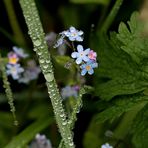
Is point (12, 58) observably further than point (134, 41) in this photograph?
Yes

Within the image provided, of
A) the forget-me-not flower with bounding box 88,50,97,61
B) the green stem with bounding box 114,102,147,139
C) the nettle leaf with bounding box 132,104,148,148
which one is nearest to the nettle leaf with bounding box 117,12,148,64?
the forget-me-not flower with bounding box 88,50,97,61

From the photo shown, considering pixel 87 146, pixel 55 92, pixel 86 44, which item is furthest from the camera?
pixel 86 44

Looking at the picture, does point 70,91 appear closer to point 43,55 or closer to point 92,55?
point 92,55

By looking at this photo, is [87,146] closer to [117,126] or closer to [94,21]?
[117,126]

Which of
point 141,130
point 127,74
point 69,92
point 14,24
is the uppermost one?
point 14,24

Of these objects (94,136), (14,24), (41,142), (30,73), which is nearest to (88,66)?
(41,142)

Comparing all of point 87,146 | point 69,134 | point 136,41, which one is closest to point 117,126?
point 87,146
